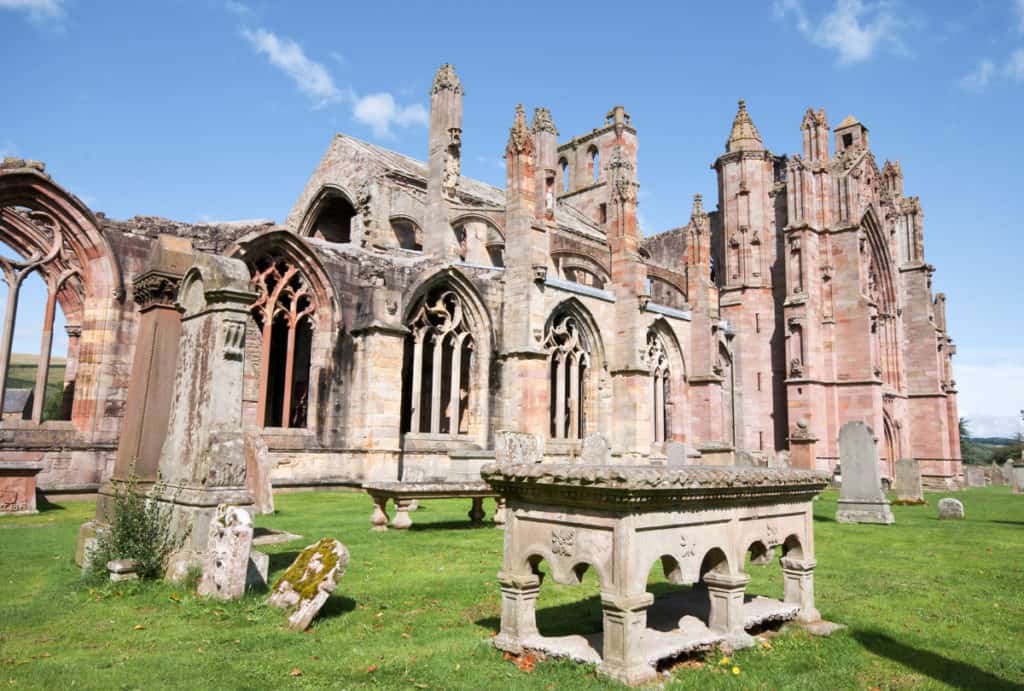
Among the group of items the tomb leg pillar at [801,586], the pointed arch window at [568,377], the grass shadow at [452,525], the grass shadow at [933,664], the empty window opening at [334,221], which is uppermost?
the empty window opening at [334,221]

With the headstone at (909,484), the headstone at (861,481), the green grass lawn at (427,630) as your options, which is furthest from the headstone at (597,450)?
the headstone at (909,484)

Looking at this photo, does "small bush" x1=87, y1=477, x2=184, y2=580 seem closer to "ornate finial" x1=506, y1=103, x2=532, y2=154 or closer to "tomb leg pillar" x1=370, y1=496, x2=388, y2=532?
"tomb leg pillar" x1=370, y1=496, x2=388, y2=532

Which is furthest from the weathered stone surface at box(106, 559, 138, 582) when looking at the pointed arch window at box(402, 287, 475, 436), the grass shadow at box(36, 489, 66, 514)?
the pointed arch window at box(402, 287, 475, 436)

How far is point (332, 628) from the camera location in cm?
516

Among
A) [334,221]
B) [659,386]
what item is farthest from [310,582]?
[334,221]

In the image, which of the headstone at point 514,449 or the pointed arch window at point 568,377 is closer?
the headstone at point 514,449

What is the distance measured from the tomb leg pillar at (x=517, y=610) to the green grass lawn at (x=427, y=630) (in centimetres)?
16

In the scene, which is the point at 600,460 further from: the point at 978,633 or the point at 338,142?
the point at 338,142

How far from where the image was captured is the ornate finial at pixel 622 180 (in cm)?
2386

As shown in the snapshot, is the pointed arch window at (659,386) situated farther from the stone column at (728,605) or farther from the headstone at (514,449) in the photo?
the stone column at (728,605)

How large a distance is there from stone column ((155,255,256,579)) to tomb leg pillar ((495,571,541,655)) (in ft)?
10.2

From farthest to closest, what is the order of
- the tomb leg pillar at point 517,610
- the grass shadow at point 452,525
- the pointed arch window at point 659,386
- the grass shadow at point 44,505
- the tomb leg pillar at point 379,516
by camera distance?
the pointed arch window at point 659,386 < the grass shadow at point 44,505 < the grass shadow at point 452,525 < the tomb leg pillar at point 379,516 < the tomb leg pillar at point 517,610

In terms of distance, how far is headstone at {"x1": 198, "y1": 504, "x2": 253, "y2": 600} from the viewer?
19.1 ft

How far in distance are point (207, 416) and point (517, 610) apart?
12.5 feet
